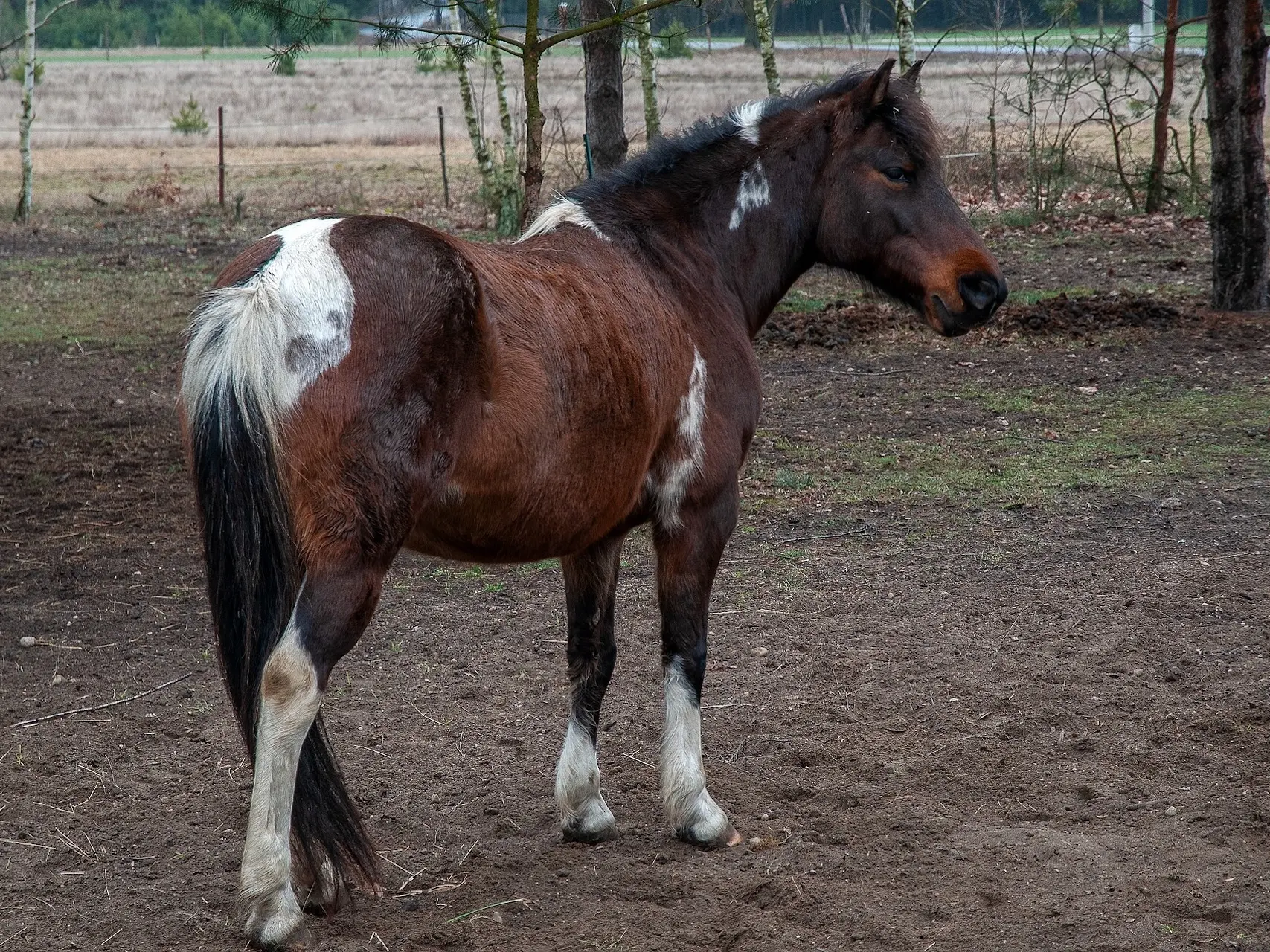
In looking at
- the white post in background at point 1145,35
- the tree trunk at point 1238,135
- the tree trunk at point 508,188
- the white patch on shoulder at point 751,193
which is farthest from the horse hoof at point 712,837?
the white post in background at point 1145,35

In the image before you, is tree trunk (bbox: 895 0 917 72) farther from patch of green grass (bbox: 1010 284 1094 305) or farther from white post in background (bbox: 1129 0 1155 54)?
white post in background (bbox: 1129 0 1155 54)

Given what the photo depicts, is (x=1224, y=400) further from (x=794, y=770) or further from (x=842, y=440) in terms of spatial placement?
(x=794, y=770)

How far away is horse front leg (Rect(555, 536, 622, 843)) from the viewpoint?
3.63m

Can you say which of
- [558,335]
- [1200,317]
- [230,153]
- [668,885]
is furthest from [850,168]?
[230,153]

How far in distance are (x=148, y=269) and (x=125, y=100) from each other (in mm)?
34778

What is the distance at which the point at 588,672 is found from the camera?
3.77 metres

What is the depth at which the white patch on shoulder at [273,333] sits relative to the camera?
2643 millimetres

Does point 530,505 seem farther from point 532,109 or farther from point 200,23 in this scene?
point 200,23

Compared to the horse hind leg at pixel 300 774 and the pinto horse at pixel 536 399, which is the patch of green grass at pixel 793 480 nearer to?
the pinto horse at pixel 536 399

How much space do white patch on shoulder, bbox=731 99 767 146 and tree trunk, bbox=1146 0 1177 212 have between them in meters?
12.5

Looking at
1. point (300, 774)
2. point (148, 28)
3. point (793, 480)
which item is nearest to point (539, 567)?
point (793, 480)

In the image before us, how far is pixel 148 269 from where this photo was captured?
1363 centimetres

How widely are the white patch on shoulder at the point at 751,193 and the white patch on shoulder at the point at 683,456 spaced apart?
1.80ft

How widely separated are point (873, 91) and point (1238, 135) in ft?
24.5
